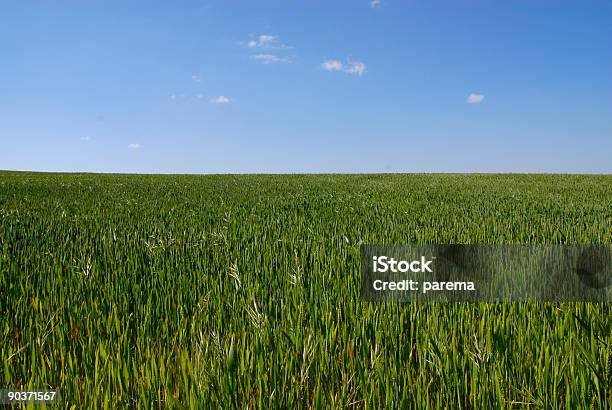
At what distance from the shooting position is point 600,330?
7.89 feet

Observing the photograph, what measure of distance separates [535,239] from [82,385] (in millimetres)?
5311

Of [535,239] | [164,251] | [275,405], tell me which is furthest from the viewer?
[535,239]

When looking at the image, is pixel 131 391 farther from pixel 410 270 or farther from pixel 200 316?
pixel 410 270

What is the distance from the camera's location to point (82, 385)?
72.4 inches

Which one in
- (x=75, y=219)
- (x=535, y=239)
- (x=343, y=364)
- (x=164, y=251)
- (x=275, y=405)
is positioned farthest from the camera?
(x=75, y=219)

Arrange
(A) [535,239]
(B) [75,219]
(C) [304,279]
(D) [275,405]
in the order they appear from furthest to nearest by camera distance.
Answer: (B) [75,219], (A) [535,239], (C) [304,279], (D) [275,405]

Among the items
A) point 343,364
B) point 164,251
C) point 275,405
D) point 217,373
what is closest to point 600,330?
point 343,364

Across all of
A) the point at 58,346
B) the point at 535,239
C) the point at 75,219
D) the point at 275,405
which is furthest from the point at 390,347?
the point at 75,219

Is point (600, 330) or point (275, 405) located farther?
point (600, 330)

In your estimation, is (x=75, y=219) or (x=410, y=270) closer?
(x=410, y=270)

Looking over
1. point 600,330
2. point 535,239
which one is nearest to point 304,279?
point 600,330

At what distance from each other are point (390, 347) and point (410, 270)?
1568 mm

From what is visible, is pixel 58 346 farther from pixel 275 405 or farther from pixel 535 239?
pixel 535 239

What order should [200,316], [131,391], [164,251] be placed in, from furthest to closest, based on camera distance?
[164,251], [200,316], [131,391]
